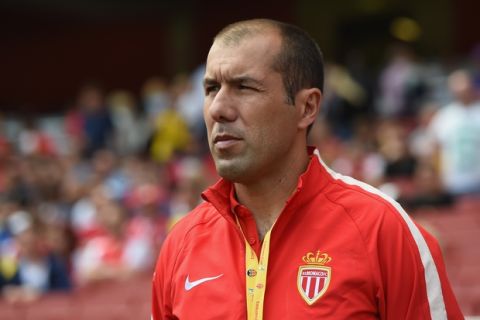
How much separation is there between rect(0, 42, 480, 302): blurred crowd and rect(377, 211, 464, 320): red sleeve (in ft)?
14.7

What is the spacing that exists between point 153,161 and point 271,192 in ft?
34.2

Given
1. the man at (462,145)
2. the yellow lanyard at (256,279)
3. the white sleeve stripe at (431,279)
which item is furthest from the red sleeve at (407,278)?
the man at (462,145)

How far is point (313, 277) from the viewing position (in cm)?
239

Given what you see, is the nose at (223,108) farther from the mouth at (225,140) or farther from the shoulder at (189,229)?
the shoulder at (189,229)

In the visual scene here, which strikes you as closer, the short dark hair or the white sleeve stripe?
the white sleeve stripe

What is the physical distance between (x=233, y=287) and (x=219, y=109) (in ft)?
1.45

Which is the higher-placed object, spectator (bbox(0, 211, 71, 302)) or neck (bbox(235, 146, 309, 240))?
neck (bbox(235, 146, 309, 240))

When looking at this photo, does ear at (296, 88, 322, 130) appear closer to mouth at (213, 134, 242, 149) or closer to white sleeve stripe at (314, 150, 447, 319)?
mouth at (213, 134, 242, 149)

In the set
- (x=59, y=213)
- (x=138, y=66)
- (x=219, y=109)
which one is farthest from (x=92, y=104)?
(x=219, y=109)

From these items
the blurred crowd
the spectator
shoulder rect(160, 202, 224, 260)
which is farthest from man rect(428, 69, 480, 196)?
shoulder rect(160, 202, 224, 260)

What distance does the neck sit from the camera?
2584 millimetres

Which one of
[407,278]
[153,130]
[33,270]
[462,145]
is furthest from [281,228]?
[153,130]

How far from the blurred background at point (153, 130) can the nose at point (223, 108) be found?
273 centimetres

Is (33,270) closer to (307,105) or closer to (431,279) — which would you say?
(307,105)
